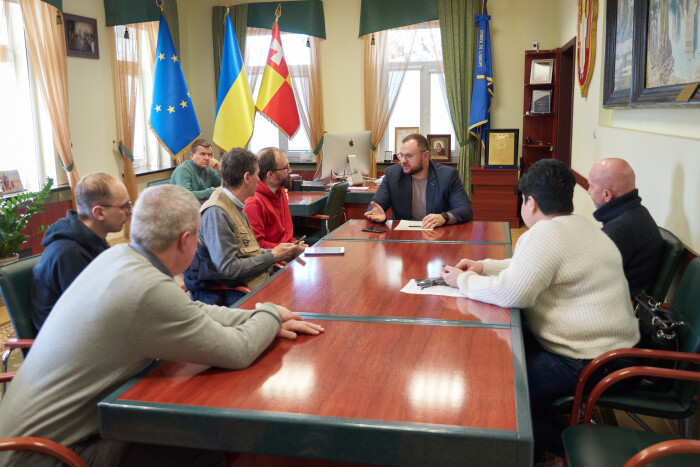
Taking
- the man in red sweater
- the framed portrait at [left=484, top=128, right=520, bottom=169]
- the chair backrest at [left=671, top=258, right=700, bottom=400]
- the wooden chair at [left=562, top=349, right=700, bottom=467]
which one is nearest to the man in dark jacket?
the man in red sweater

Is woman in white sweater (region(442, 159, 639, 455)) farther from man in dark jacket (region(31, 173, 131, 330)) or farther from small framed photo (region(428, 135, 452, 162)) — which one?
small framed photo (region(428, 135, 452, 162))

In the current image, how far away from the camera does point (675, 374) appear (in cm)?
173

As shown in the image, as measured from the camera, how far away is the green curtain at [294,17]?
7996 millimetres

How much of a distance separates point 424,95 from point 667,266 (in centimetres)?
603

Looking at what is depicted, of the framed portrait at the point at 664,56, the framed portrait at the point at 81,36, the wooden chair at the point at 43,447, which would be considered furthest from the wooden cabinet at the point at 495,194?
the wooden chair at the point at 43,447

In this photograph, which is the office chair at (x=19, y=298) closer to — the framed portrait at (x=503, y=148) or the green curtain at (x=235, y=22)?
the framed portrait at (x=503, y=148)

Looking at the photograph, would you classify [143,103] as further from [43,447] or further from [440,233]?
[43,447]

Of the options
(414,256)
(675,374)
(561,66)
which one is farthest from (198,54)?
(675,374)

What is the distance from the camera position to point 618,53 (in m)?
4.03

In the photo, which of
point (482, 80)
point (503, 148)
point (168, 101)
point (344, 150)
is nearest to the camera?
point (344, 150)

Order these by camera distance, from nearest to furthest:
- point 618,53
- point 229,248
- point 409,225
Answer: point 229,248 < point 409,225 < point 618,53

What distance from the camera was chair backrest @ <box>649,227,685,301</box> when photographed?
241 cm

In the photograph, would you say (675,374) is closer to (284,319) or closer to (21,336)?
(284,319)


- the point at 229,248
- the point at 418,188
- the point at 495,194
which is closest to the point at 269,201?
the point at 229,248
